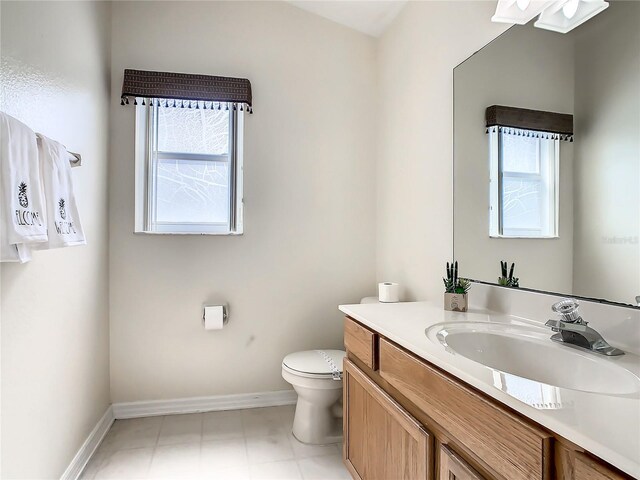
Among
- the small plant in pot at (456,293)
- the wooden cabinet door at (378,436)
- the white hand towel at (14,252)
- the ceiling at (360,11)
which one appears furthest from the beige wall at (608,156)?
the white hand towel at (14,252)

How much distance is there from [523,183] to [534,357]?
0.65m

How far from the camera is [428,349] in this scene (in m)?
1.08

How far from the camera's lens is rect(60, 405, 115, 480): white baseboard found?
1.73 meters

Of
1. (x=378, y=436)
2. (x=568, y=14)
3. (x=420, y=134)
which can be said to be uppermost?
(x=568, y=14)

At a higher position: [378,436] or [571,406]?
[571,406]

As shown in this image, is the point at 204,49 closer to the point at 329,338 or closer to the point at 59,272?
the point at 59,272

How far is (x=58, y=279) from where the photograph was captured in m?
1.62

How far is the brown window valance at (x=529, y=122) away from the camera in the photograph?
4.12 feet

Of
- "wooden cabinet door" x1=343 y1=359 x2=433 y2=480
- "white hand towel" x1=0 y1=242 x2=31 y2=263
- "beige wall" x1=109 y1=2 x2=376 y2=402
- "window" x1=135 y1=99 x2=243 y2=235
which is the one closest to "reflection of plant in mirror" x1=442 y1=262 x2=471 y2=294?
"wooden cabinet door" x1=343 y1=359 x2=433 y2=480

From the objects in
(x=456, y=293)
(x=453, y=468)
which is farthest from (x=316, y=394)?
(x=453, y=468)

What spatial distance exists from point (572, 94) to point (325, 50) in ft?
5.92

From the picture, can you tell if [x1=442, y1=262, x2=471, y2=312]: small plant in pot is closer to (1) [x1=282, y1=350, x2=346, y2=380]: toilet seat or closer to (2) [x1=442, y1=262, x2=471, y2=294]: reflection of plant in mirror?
(2) [x1=442, y1=262, x2=471, y2=294]: reflection of plant in mirror

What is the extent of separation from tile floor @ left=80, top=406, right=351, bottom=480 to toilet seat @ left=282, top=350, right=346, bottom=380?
16.3 inches

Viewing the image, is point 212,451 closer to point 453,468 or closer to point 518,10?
point 453,468
